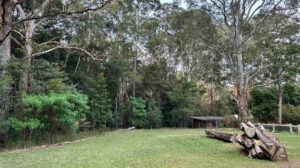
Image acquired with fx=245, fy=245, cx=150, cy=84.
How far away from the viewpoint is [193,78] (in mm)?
28375

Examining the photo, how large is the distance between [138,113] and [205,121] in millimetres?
6791

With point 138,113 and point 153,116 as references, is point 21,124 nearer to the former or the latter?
point 138,113

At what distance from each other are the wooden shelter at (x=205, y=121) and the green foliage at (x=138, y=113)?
5.51 metres

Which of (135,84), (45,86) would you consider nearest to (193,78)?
(135,84)

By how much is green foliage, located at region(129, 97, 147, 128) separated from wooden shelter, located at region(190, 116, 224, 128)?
5.51m

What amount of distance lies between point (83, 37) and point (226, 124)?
13.9 meters

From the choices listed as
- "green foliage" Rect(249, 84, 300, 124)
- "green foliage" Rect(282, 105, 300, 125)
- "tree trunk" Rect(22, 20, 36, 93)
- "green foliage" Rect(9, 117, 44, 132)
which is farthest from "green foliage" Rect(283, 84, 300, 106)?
"tree trunk" Rect(22, 20, 36, 93)

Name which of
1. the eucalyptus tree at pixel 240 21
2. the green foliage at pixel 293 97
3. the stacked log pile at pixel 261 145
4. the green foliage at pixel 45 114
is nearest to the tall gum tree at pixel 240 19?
the eucalyptus tree at pixel 240 21

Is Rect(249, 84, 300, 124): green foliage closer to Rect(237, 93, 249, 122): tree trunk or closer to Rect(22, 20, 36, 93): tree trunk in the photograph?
Rect(237, 93, 249, 122): tree trunk

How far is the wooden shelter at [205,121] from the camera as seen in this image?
23.0 metres

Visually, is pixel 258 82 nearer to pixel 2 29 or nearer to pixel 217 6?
pixel 217 6

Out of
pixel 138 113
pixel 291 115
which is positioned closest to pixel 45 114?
pixel 138 113

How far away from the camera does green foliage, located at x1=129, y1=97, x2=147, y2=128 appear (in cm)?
2187

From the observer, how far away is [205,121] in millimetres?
23828
